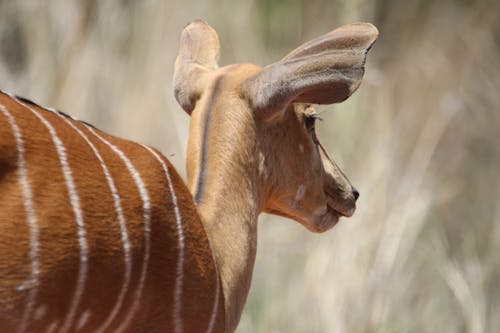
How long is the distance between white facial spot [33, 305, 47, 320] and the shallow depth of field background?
2.38 m

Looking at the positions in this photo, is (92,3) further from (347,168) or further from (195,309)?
(195,309)

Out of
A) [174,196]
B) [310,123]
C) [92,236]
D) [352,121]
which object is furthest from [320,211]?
[352,121]

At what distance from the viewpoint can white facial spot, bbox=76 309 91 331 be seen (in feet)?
5.56

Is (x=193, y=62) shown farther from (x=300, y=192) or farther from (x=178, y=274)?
(x=178, y=274)

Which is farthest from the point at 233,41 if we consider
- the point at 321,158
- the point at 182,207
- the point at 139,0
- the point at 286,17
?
the point at 182,207

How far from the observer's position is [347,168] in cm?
468

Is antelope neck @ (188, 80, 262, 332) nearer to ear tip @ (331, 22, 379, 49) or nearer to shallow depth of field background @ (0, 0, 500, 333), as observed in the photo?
ear tip @ (331, 22, 379, 49)

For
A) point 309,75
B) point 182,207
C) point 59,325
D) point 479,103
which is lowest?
point 59,325

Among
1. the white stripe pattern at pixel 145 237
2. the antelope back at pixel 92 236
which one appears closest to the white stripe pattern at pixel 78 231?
the antelope back at pixel 92 236

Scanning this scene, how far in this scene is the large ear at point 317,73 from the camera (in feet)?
6.99

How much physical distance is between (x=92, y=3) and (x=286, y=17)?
1795 millimetres

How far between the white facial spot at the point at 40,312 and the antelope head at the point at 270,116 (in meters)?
0.54

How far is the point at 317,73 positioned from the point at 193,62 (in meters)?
0.39

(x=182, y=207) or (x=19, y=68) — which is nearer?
(x=182, y=207)
